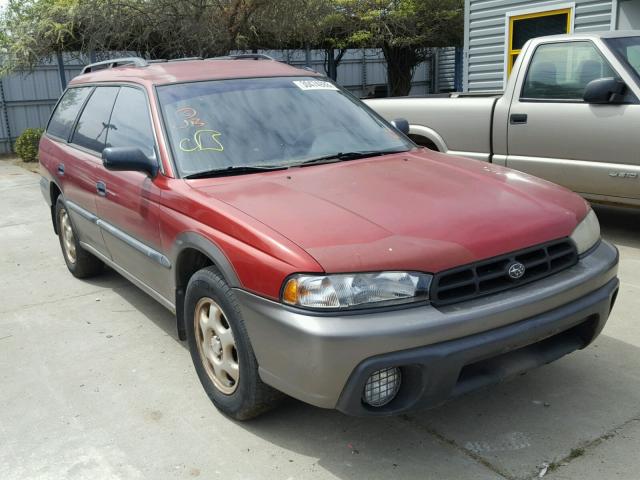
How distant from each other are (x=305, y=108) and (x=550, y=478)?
8.05 feet

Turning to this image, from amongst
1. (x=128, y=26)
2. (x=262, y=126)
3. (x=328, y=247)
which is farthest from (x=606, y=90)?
(x=128, y=26)

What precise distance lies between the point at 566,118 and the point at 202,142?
3816mm

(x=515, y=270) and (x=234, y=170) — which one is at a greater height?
(x=234, y=170)

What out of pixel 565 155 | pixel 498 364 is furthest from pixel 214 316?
pixel 565 155

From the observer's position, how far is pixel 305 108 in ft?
13.4

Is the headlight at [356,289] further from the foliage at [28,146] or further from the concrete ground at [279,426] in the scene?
the foliage at [28,146]

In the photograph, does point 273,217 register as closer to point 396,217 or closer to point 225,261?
point 225,261

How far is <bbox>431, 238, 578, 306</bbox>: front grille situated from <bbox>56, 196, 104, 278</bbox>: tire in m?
3.65

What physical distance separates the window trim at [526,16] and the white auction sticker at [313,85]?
7559 millimetres

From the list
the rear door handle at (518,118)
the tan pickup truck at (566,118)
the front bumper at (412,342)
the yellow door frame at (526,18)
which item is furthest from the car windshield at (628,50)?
the yellow door frame at (526,18)

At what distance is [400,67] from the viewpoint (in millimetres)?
21516

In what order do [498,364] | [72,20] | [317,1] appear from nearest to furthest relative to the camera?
[498,364] < [72,20] < [317,1]

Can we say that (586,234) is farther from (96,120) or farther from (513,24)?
(513,24)

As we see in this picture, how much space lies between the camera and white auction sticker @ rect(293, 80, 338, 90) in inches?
168
